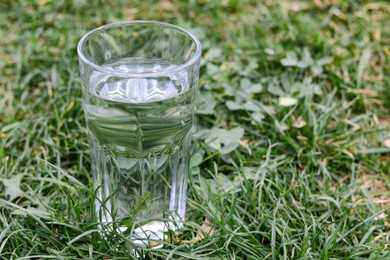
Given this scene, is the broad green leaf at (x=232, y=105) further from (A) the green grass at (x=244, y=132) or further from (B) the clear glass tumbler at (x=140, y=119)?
(B) the clear glass tumbler at (x=140, y=119)

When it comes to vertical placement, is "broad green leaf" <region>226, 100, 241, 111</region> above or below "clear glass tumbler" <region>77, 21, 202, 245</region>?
below

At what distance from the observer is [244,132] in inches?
78.8

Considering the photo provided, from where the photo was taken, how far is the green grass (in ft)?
5.05

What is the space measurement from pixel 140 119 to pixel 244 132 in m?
0.69

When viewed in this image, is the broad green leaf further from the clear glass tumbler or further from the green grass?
the clear glass tumbler

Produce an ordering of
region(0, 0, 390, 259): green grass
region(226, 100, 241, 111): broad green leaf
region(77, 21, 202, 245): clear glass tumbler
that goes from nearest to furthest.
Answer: region(77, 21, 202, 245): clear glass tumbler
region(0, 0, 390, 259): green grass
region(226, 100, 241, 111): broad green leaf

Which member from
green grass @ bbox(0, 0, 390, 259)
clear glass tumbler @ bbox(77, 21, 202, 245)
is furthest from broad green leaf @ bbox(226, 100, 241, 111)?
clear glass tumbler @ bbox(77, 21, 202, 245)

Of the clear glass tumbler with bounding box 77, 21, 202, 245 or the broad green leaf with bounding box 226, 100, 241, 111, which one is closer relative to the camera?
the clear glass tumbler with bounding box 77, 21, 202, 245

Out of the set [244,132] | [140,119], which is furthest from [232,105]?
[140,119]

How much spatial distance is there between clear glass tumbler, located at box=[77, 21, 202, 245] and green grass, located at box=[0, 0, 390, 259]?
0.27 feet

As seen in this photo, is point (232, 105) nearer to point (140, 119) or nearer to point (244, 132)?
point (244, 132)

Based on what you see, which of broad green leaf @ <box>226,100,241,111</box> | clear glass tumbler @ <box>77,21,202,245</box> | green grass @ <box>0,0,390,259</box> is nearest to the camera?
clear glass tumbler @ <box>77,21,202,245</box>

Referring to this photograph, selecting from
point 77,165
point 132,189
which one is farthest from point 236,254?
point 77,165

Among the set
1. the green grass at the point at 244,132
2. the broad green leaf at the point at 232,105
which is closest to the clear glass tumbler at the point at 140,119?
A: the green grass at the point at 244,132
